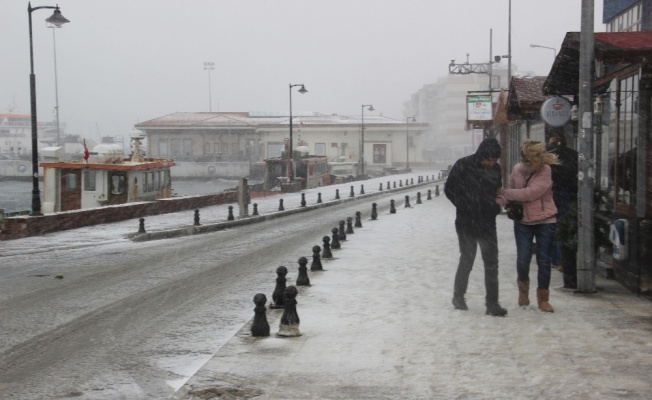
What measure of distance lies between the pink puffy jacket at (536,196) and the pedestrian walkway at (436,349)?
1.12 metres

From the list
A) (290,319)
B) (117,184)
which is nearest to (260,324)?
(290,319)

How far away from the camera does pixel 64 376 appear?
6.86 meters

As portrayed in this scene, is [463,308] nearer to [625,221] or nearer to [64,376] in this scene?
[625,221]

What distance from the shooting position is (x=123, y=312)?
32.5 ft

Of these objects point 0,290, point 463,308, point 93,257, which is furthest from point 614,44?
point 93,257

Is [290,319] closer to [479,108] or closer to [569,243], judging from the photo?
[569,243]

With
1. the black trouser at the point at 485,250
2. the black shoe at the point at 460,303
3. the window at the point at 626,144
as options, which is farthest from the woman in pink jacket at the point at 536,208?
the window at the point at 626,144

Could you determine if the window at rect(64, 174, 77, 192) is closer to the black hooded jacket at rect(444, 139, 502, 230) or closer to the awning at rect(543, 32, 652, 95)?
the awning at rect(543, 32, 652, 95)

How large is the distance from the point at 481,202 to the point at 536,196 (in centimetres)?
65

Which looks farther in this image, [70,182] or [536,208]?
[70,182]

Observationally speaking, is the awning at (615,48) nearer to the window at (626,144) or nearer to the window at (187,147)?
the window at (626,144)

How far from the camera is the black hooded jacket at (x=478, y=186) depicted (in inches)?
338

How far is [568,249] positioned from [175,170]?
338 ft

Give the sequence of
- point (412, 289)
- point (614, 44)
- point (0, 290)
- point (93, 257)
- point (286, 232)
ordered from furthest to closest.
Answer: point (286, 232)
point (93, 257)
point (0, 290)
point (412, 289)
point (614, 44)
